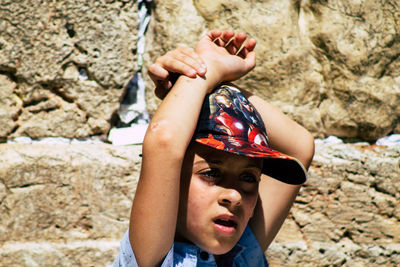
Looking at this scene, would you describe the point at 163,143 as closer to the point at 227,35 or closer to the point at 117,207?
the point at 227,35

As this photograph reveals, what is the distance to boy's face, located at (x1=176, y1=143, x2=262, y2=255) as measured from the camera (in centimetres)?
139

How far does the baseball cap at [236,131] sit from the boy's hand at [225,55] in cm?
6

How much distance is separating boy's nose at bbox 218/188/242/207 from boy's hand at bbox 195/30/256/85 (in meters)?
0.35

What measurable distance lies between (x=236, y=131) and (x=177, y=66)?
0.26m

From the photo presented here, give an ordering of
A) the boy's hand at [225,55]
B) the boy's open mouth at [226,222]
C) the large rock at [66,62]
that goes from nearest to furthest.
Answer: the boy's open mouth at [226,222] → the boy's hand at [225,55] → the large rock at [66,62]

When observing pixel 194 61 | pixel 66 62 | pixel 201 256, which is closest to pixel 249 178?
pixel 201 256

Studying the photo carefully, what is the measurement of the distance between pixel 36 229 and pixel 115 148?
436 millimetres

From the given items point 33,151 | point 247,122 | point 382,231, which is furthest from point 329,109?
point 33,151

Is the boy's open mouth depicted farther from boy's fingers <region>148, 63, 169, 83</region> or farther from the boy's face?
boy's fingers <region>148, 63, 169, 83</region>

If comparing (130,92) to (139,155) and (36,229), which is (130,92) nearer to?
(139,155)

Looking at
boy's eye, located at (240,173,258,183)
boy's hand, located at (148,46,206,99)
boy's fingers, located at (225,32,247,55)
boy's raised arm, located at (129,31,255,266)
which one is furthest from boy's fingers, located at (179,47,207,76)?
boy's eye, located at (240,173,258,183)

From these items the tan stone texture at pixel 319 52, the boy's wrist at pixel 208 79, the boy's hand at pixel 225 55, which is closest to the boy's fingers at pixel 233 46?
the boy's hand at pixel 225 55

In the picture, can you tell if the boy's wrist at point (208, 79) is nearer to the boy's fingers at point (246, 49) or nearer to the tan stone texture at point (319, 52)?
the boy's fingers at point (246, 49)

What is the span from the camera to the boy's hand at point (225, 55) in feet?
5.05
